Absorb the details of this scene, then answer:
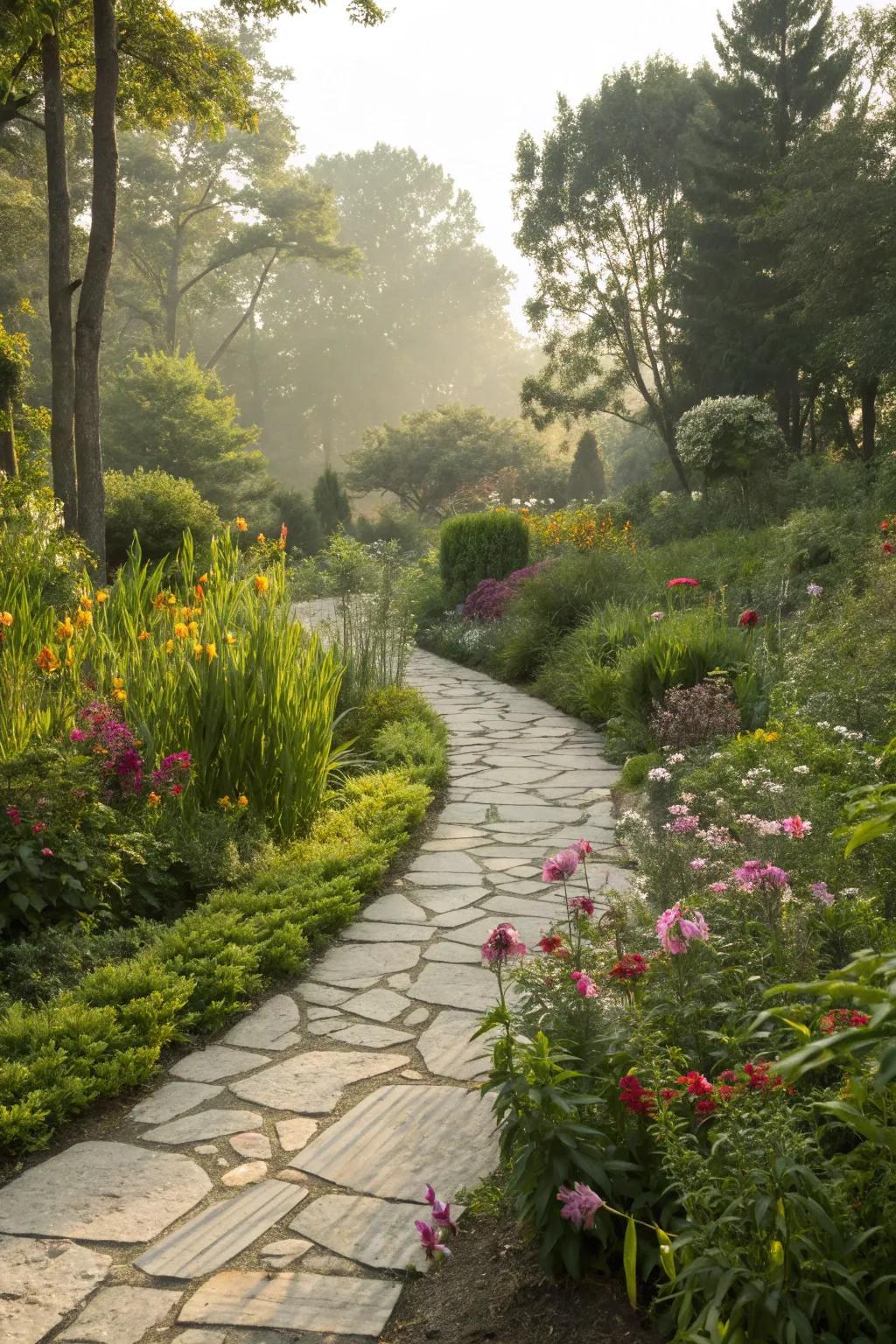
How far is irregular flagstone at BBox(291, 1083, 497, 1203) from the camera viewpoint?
2.44m

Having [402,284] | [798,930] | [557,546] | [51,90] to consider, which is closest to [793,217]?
[557,546]

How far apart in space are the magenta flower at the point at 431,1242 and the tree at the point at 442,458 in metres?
27.0

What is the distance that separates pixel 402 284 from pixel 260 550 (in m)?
56.7

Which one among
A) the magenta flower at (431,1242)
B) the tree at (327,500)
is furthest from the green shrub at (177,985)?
the tree at (327,500)

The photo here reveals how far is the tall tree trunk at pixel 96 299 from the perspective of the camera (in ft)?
26.6

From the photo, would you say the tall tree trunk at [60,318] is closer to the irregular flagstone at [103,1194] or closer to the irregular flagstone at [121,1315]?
the irregular flagstone at [103,1194]

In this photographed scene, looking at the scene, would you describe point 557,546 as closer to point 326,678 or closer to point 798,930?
point 326,678

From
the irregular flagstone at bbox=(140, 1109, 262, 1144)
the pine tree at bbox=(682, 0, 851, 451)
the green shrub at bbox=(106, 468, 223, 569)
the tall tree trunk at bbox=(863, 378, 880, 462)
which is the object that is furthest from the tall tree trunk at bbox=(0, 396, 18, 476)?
the tall tree trunk at bbox=(863, 378, 880, 462)

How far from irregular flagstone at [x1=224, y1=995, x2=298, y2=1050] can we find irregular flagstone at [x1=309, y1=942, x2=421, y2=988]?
0.78 ft

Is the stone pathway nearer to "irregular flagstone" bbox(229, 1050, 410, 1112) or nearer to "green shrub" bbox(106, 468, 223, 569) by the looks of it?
"irregular flagstone" bbox(229, 1050, 410, 1112)

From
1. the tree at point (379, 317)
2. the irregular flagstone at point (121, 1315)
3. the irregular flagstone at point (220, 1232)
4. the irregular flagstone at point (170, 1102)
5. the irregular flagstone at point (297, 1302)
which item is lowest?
the irregular flagstone at point (170, 1102)

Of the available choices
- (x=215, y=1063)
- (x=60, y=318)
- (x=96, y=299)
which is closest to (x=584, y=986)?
(x=215, y=1063)

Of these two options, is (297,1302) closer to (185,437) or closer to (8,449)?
(8,449)

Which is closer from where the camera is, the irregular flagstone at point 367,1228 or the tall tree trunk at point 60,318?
the irregular flagstone at point 367,1228
